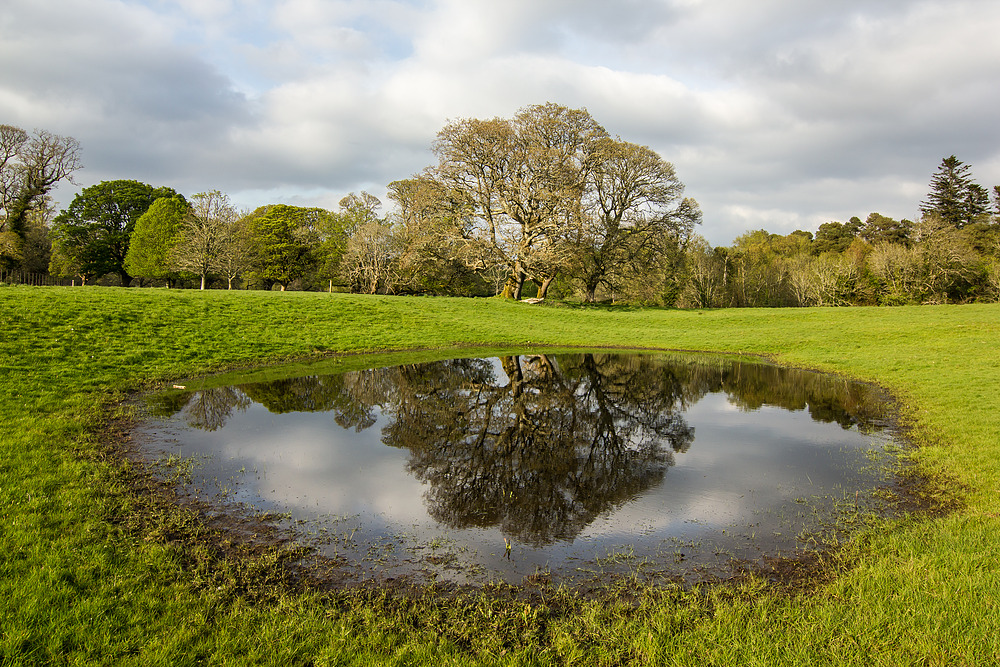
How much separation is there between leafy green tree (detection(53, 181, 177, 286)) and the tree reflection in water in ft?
178

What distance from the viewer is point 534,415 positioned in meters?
13.4

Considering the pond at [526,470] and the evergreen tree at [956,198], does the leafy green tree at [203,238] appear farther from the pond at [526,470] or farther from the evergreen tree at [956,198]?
the evergreen tree at [956,198]

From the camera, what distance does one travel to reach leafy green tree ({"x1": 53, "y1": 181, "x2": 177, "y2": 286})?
5562 centimetres

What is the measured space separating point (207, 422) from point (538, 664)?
10.4m

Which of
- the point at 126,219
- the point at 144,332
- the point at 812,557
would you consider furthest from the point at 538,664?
the point at 126,219

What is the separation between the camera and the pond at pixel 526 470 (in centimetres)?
632

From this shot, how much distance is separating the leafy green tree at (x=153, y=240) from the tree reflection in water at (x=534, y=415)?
4604 cm

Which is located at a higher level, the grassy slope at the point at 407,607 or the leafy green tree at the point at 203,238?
the leafy green tree at the point at 203,238

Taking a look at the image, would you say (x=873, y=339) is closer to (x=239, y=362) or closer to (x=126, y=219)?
(x=239, y=362)

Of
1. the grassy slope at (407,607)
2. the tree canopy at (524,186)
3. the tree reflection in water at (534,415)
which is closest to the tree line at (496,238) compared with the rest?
the tree canopy at (524,186)

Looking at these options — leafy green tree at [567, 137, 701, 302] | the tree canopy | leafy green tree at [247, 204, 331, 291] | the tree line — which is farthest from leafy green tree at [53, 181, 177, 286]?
leafy green tree at [567, 137, 701, 302]

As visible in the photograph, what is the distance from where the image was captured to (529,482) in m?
8.52

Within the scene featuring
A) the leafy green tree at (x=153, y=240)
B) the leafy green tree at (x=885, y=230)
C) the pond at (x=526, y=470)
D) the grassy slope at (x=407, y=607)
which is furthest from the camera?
the leafy green tree at (x=885, y=230)

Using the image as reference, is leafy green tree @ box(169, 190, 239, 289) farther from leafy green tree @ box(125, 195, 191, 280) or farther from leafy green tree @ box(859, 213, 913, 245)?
leafy green tree @ box(859, 213, 913, 245)
